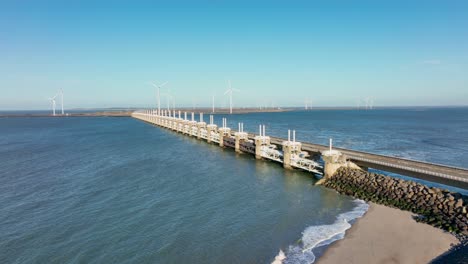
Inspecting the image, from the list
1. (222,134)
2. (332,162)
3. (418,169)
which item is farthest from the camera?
(222,134)

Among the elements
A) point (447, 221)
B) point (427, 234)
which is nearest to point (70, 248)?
point (427, 234)

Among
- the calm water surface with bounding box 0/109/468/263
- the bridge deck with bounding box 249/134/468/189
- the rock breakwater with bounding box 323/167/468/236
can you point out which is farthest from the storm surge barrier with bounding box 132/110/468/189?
the calm water surface with bounding box 0/109/468/263

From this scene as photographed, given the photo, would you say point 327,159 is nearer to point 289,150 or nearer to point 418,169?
point 289,150

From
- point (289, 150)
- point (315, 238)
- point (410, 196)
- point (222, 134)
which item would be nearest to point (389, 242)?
point (315, 238)

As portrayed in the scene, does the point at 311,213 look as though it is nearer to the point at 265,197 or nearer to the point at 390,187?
the point at 265,197

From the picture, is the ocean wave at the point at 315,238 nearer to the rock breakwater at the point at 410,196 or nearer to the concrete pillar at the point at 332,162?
the rock breakwater at the point at 410,196

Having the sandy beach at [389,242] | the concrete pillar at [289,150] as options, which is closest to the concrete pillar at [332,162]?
the concrete pillar at [289,150]

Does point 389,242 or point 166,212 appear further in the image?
point 166,212
